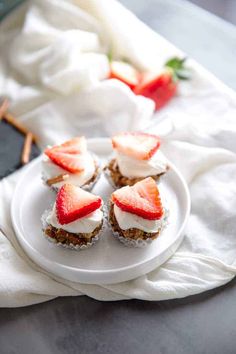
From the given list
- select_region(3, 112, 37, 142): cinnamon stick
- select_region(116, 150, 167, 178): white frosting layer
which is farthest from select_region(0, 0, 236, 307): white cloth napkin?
select_region(116, 150, 167, 178): white frosting layer

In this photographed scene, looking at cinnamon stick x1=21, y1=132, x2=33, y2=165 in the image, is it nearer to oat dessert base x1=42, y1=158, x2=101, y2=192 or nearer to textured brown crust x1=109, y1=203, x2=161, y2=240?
oat dessert base x1=42, y1=158, x2=101, y2=192

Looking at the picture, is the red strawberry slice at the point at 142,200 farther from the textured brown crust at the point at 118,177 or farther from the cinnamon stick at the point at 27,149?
the cinnamon stick at the point at 27,149

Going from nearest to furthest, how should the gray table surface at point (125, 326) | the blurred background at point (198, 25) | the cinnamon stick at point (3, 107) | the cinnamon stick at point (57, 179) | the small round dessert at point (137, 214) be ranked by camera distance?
the gray table surface at point (125, 326) < the small round dessert at point (137, 214) < the cinnamon stick at point (57, 179) < the cinnamon stick at point (3, 107) < the blurred background at point (198, 25)

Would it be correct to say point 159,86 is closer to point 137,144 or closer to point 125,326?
point 137,144

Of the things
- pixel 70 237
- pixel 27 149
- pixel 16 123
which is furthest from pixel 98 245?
pixel 16 123

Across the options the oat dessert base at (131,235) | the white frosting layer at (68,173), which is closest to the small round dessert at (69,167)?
the white frosting layer at (68,173)

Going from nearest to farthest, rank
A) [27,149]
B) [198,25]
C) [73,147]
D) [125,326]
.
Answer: [125,326], [73,147], [27,149], [198,25]
